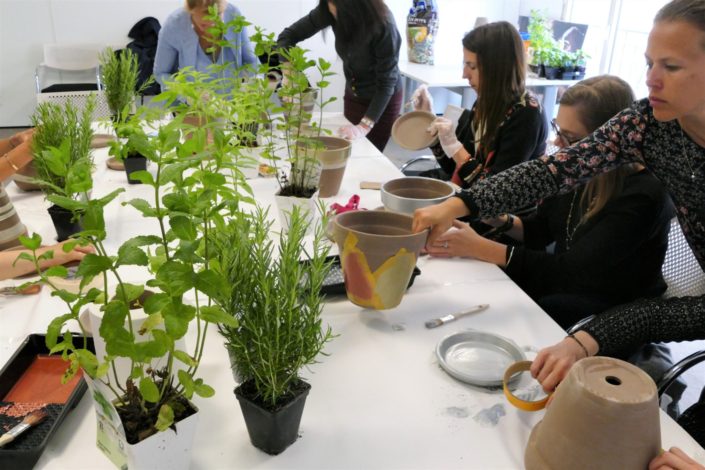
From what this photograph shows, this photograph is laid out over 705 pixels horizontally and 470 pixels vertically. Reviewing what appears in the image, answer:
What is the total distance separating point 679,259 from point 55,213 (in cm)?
183

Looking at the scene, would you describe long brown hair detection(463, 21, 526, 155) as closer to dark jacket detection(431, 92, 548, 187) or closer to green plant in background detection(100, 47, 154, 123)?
dark jacket detection(431, 92, 548, 187)

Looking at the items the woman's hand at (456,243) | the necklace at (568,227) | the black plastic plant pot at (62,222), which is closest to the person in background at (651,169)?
the woman's hand at (456,243)

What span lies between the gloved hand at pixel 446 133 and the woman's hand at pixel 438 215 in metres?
0.99

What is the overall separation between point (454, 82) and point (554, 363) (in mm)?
3703

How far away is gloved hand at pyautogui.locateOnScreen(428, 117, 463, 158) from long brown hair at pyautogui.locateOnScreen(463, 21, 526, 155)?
15 centimetres

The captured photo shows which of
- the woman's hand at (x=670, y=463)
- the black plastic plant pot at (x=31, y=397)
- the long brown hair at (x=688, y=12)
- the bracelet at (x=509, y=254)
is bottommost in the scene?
the bracelet at (x=509, y=254)

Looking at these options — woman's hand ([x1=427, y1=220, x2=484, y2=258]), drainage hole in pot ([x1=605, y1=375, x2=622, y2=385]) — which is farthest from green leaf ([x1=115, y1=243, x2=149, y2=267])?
woman's hand ([x1=427, y1=220, x2=484, y2=258])

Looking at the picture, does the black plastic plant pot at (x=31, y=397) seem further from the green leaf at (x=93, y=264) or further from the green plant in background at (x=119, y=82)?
the green plant in background at (x=119, y=82)

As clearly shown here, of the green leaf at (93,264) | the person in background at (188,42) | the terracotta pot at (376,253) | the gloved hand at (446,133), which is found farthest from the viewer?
the person in background at (188,42)

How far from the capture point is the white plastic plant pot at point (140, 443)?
2.48 feet

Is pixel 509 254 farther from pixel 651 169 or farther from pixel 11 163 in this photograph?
pixel 11 163

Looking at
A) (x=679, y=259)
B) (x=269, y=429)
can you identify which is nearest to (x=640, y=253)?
(x=679, y=259)

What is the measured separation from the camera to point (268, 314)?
818mm

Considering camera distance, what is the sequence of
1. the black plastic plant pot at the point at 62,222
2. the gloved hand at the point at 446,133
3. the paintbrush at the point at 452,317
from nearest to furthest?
the paintbrush at the point at 452,317, the black plastic plant pot at the point at 62,222, the gloved hand at the point at 446,133
